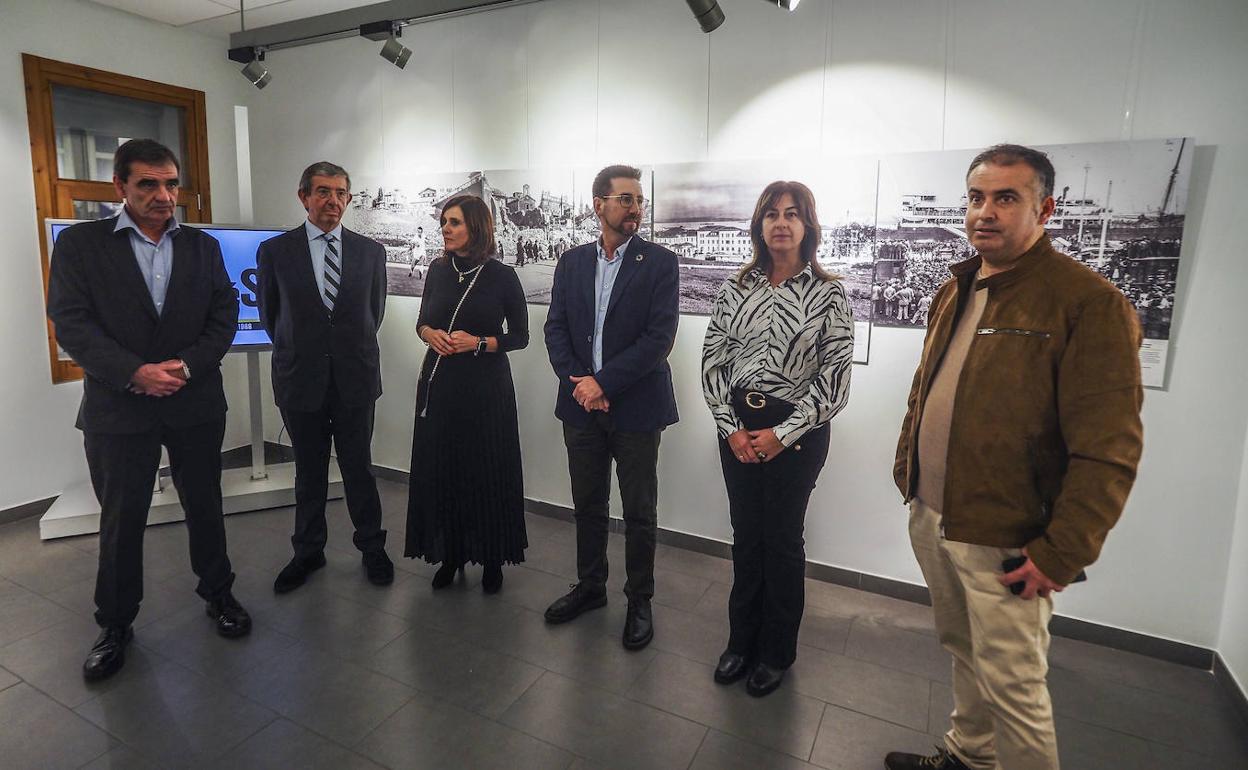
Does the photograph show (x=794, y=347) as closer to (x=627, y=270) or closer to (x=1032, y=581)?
(x=627, y=270)

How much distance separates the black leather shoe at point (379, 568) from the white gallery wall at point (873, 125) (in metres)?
1.15

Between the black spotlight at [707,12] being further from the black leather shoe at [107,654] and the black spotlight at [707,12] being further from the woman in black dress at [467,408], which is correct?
the black leather shoe at [107,654]

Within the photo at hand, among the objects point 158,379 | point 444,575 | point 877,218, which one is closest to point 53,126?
point 158,379

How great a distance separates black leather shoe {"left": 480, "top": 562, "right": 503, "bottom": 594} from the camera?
3.18 metres

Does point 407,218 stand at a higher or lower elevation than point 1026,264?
higher

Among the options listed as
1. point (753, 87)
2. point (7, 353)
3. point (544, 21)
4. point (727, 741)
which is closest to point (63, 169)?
point (7, 353)

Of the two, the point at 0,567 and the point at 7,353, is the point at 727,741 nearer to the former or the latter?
the point at 0,567

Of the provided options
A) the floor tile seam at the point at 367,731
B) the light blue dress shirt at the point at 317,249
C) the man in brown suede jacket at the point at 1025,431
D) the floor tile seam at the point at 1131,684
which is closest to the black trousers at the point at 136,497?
the light blue dress shirt at the point at 317,249

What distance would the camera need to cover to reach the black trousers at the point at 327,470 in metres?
3.21

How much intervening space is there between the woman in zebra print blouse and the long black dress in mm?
1015

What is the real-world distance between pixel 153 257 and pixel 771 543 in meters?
2.49

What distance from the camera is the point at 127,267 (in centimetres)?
251

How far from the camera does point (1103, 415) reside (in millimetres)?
1469

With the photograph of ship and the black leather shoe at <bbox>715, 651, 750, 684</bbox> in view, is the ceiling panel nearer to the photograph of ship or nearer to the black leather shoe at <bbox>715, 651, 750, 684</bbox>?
the photograph of ship
